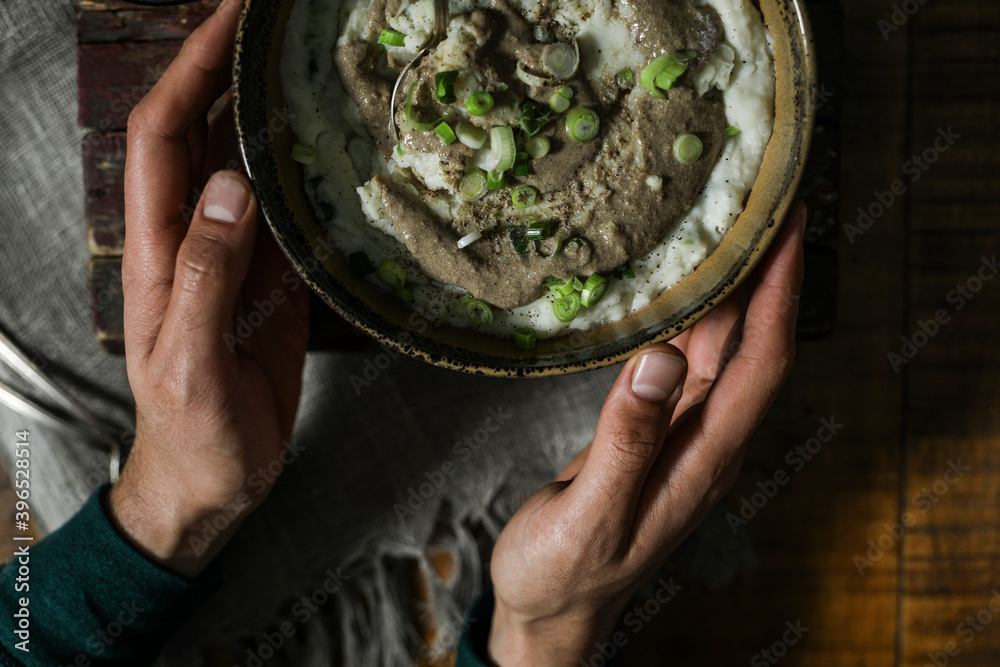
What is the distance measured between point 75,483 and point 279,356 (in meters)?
1.08

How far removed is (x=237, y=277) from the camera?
2076 millimetres

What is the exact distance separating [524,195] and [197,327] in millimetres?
999

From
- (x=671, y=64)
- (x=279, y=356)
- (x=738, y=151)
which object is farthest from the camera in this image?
(x=279, y=356)

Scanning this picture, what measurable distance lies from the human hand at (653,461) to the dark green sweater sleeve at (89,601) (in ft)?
4.03

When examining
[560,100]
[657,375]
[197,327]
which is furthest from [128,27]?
[657,375]

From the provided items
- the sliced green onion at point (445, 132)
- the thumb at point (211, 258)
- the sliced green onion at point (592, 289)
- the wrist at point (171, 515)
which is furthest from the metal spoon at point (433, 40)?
the wrist at point (171, 515)

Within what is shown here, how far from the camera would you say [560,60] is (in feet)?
6.28

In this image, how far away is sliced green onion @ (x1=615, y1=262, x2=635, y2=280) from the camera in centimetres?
209

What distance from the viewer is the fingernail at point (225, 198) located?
2002 mm

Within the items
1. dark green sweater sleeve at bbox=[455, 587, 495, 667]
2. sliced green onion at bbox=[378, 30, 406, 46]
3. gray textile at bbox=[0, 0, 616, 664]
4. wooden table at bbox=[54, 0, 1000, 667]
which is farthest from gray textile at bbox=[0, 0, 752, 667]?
sliced green onion at bbox=[378, 30, 406, 46]

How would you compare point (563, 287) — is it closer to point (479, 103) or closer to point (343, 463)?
point (479, 103)

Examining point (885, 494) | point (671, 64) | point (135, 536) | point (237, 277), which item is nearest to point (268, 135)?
point (237, 277)

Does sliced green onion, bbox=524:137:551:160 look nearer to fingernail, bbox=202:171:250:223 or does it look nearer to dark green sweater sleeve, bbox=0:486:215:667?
fingernail, bbox=202:171:250:223

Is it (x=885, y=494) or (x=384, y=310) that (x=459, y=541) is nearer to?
(x=384, y=310)
